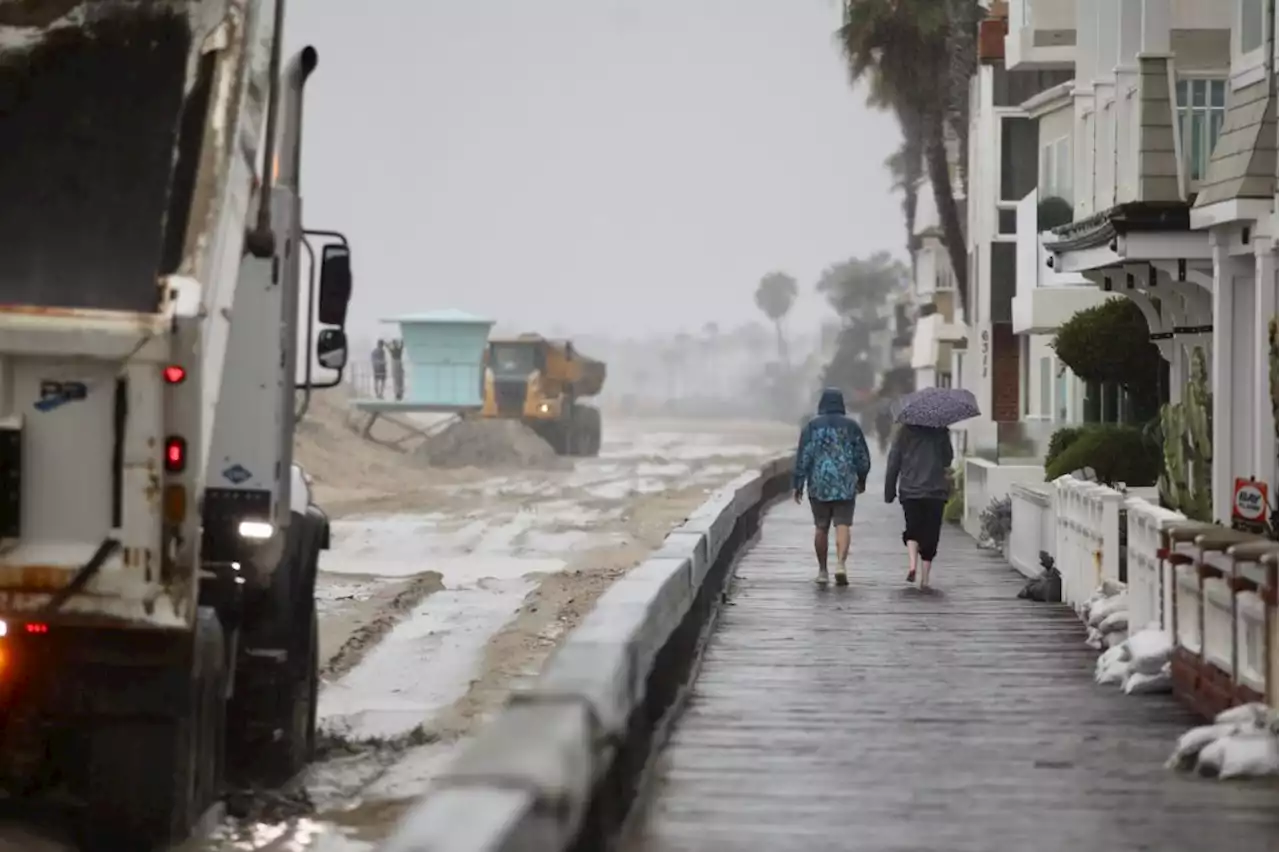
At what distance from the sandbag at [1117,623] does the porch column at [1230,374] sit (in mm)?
3547

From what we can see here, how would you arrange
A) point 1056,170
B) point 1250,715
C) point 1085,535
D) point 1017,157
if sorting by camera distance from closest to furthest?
point 1250,715 → point 1085,535 → point 1056,170 → point 1017,157

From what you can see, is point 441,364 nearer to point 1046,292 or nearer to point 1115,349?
point 1046,292

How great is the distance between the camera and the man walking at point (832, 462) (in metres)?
21.5

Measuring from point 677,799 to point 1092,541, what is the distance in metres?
8.61

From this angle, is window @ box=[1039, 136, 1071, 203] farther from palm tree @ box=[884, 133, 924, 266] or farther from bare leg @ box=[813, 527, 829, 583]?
palm tree @ box=[884, 133, 924, 266]

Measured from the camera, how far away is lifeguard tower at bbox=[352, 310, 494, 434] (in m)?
70.8

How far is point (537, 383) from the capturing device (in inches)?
2918

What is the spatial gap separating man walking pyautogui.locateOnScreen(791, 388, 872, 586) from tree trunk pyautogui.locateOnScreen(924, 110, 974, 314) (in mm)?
30215

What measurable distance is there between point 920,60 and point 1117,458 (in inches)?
1210

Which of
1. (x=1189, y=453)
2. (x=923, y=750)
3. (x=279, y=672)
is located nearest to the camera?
(x=923, y=750)

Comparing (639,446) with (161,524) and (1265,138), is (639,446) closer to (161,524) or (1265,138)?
(1265,138)

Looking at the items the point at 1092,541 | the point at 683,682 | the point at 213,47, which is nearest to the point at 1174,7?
the point at 1092,541

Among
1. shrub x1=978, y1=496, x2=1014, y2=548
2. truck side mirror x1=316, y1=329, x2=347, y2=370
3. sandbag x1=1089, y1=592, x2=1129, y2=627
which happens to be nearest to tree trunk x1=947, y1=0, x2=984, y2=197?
shrub x1=978, y1=496, x2=1014, y2=548

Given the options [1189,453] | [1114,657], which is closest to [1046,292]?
[1189,453]
